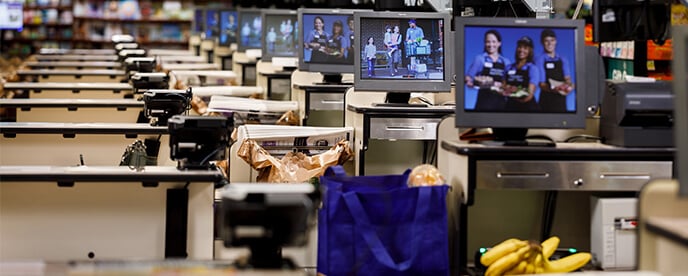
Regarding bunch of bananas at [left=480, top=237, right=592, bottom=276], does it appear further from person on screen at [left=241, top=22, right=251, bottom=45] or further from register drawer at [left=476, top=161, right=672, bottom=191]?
person on screen at [left=241, top=22, right=251, bottom=45]

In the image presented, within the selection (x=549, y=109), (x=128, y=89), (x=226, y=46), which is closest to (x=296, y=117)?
(x=128, y=89)

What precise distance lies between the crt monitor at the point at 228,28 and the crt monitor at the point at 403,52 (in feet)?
27.4

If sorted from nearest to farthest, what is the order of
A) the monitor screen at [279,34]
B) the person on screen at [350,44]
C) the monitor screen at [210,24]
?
1. the person on screen at [350,44]
2. the monitor screen at [279,34]
3. the monitor screen at [210,24]

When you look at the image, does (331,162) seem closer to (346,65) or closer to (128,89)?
(346,65)

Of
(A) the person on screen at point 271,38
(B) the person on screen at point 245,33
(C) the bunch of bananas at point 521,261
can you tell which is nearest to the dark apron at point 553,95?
(C) the bunch of bananas at point 521,261

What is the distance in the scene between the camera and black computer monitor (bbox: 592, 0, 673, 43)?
6543 mm

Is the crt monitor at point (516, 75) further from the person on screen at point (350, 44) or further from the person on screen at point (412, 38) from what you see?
the person on screen at point (350, 44)

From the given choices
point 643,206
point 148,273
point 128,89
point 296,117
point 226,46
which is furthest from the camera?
point 226,46

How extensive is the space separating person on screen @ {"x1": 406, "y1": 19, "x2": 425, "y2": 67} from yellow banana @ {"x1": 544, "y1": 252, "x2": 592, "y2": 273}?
1.93 metres

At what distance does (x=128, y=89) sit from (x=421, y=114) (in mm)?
3703

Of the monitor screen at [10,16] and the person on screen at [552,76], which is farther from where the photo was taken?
→ the monitor screen at [10,16]

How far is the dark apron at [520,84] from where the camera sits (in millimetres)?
4539

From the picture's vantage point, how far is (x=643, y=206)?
320 cm

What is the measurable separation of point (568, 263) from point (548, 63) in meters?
0.81
